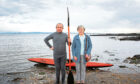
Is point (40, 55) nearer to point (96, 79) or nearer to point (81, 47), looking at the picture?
point (96, 79)

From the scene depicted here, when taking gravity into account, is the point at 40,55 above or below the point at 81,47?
below

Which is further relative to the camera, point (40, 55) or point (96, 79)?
point (40, 55)

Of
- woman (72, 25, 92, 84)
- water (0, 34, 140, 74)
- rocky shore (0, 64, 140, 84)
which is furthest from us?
water (0, 34, 140, 74)

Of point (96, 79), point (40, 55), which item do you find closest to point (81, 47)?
point (96, 79)

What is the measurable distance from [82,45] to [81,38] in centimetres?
27

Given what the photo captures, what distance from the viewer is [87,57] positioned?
5250 millimetres

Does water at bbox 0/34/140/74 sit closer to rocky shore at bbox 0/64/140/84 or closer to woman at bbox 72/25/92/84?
rocky shore at bbox 0/64/140/84

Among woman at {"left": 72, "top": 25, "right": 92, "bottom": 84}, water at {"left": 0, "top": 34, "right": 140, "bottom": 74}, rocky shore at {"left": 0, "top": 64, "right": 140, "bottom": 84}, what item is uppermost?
woman at {"left": 72, "top": 25, "right": 92, "bottom": 84}

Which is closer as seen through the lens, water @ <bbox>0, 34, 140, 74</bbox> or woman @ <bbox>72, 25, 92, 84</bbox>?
woman @ <bbox>72, 25, 92, 84</bbox>

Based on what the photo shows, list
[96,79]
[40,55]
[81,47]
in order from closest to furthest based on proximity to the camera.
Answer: [81,47]
[96,79]
[40,55]

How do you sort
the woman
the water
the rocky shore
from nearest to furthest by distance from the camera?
the woman < the rocky shore < the water

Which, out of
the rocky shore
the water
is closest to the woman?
the rocky shore

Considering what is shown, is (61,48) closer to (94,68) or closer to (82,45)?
(82,45)

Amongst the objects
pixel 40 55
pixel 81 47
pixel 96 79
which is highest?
pixel 81 47
